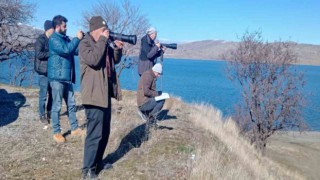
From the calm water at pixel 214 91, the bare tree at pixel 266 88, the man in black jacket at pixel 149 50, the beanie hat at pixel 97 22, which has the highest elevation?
the beanie hat at pixel 97 22

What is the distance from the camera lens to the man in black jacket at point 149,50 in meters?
7.94

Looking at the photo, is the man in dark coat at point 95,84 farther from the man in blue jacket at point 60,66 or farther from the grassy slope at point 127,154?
the man in blue jacket at point 60,66

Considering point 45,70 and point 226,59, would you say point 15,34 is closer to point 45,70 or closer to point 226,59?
point 226,59

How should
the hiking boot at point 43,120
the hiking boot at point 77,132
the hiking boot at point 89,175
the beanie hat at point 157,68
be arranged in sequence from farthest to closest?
the hiking boot at point 43,120 → the beanie hat at point 157,68 → the hiking boot at point 77,132 → the hiking boot at point 89,175

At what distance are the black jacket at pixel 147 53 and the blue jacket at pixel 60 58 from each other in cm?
198

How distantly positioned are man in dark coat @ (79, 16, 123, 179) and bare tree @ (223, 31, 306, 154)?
49.4 feet

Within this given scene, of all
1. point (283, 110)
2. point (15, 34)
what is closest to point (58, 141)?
point (283, 110)

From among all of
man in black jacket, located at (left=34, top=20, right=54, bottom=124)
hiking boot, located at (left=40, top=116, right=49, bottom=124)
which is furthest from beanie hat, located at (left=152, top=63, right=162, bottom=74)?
hiking boot, located at (left=40, top=116, right=49, bottom=124)

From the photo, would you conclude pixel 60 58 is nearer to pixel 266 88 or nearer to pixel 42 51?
pixel 42 51

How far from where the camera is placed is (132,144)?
6.63 meters

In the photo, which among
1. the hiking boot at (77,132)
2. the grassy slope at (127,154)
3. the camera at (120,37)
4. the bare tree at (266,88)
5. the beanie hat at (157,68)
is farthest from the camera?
the bare tree at (266,88)

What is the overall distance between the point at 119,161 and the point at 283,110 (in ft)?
50.3

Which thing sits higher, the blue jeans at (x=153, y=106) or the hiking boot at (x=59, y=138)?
the blue jeans at (x=153, y=106)

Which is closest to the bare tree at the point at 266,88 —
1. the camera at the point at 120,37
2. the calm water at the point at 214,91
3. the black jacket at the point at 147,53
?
the calm water at the point at 214,91
